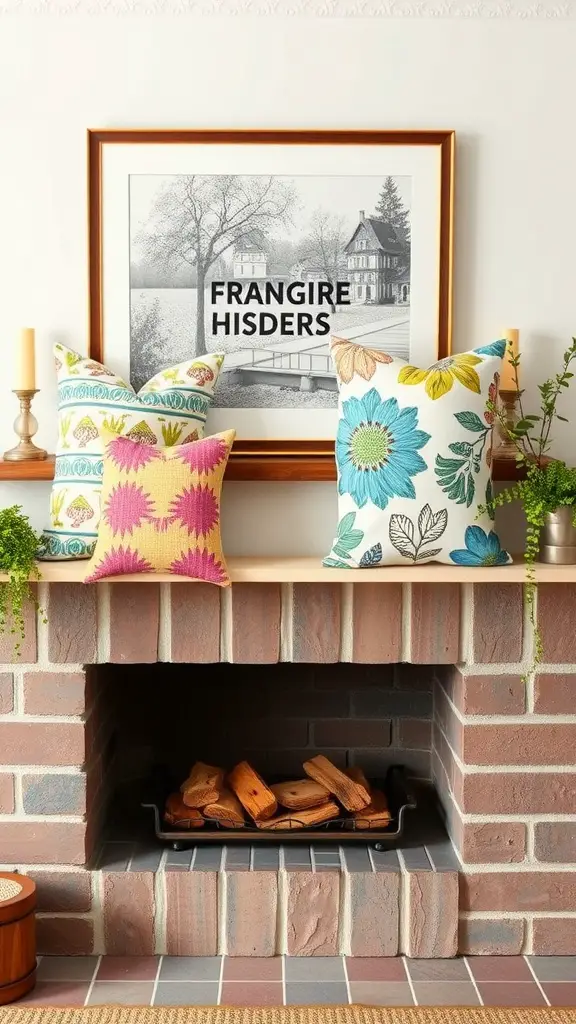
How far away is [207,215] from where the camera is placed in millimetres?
2342

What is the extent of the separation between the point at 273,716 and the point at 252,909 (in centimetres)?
52

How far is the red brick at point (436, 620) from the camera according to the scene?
226 centimetres

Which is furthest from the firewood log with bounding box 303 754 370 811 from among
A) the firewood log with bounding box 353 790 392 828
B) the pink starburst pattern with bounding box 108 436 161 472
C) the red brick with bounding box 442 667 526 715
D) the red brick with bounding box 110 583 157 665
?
the pink starburst pattern with bounding box 108 436 161 472

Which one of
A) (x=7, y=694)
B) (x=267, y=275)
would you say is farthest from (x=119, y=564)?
(x=267, y=275)

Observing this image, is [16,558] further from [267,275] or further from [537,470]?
[537,470]

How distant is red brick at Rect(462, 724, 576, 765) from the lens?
7.47 ft

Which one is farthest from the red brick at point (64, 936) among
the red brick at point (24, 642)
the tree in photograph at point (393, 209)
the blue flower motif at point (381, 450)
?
the tree in photograph at point (393, 209)

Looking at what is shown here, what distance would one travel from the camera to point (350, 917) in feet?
7.56

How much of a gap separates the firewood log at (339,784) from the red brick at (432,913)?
0.70 ft

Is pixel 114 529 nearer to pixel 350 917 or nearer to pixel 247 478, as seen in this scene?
pixel 247 478

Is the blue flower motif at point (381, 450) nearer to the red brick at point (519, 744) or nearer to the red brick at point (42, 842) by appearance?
the red brick at point (519, 744)

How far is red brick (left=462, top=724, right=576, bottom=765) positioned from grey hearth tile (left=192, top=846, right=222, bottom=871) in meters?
0.61

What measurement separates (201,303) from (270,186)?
1.01ft

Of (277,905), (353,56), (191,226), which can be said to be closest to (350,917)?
(277,905)
